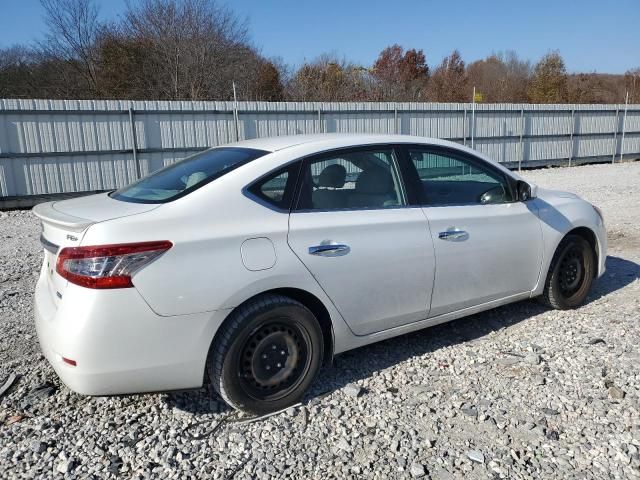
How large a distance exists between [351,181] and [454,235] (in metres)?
0.83

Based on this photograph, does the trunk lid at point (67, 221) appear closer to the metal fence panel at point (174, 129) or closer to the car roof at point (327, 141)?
the car roof at point (327, 141)

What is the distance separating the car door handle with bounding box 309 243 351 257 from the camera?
3082mm

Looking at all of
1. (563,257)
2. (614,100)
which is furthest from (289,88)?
(614,100)

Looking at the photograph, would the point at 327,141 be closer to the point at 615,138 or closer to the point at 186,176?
the point at 186,176

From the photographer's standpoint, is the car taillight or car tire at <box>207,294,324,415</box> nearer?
the car taillight

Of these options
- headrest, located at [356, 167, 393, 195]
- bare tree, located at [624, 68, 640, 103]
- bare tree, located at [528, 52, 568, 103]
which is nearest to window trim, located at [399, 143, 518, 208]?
headrest, located at [356, 167, 393, 195]

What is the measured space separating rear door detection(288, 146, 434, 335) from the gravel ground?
47 cm

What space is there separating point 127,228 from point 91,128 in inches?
424

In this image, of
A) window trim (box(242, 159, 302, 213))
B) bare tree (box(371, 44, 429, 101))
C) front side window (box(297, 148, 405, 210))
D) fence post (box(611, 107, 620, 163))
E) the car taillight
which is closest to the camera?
the car taillight

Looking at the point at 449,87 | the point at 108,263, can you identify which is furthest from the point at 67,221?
the point at 449,87

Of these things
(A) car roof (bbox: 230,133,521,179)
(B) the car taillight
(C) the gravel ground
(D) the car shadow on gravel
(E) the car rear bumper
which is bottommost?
(D) the car shadow on gravel

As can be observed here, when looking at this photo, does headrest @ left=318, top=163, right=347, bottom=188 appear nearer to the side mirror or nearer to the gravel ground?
the gravel ground

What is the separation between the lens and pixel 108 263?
2.56 meters

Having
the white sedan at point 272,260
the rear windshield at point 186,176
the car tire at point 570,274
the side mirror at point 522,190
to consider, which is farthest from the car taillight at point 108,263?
the car tire at point 570,274
